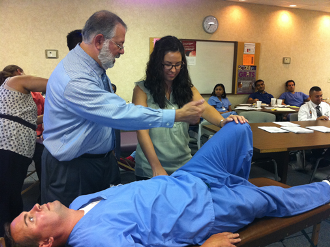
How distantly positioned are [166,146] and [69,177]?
1.96 ft

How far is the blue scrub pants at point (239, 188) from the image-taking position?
1.25 metres

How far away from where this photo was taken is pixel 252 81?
5.80 meters

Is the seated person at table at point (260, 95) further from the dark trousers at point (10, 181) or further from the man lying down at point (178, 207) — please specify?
the dark trousers at point (10, 181)

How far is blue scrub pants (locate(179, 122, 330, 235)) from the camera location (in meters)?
1.25

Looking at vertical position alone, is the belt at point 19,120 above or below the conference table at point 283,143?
above

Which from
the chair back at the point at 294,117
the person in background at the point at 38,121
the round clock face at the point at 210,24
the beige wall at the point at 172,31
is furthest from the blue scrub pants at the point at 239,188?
the round clock face at the point at 210,24

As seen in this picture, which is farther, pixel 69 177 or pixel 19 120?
pixel 19 120

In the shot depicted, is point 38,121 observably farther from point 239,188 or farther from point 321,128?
point 321,128

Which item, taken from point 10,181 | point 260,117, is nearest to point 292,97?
point 260,117

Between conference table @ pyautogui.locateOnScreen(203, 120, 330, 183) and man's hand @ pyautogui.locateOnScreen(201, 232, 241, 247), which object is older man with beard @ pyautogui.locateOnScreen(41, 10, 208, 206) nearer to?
man's hand @ pyautogui.locateOnScreen(201, 232, 241, 247)

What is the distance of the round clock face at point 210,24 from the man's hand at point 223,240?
488 cm

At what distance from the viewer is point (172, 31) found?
198 inches

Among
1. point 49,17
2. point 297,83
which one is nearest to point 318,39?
point 297,83

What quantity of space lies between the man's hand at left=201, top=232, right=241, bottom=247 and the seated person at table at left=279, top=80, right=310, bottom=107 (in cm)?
565
